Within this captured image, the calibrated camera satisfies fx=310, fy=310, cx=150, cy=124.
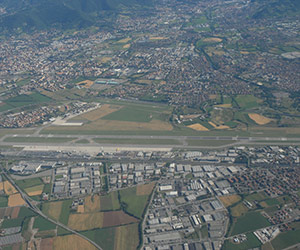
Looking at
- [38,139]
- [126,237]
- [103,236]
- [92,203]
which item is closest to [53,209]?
[92,203]

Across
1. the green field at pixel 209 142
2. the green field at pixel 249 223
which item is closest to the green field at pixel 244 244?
the green field at pixel 249 223

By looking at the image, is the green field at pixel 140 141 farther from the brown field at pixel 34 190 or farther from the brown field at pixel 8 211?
the brown field at pixel 8 211

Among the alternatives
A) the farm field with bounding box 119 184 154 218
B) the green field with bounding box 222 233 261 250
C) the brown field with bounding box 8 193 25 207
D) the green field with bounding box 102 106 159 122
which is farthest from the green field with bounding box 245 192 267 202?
the brown field with bounding box 8 193 25 207

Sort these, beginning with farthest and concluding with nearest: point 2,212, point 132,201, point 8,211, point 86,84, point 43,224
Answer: point 86,84
point 132,201
point 8,211
point 2,212
point 43,224

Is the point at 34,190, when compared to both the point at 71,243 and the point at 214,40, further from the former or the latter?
the point at 214,40

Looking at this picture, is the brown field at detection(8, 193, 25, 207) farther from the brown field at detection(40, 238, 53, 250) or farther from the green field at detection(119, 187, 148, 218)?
the green field at detection(119, 187, 148, 218)

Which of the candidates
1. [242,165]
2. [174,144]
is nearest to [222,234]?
[242,165]
